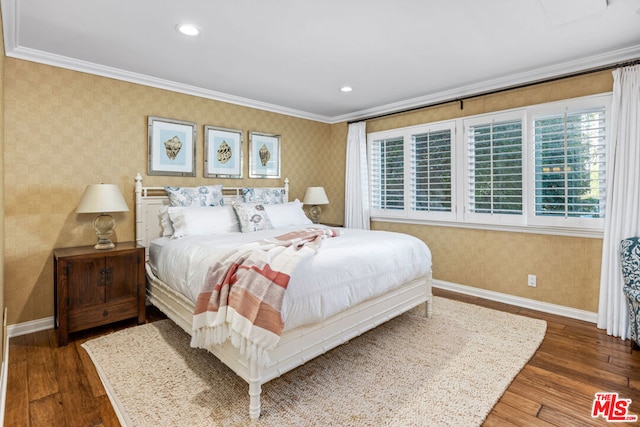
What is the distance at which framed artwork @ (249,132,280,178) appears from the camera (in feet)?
15.0

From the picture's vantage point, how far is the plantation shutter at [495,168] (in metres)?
3.67

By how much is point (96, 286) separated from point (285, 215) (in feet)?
6.57

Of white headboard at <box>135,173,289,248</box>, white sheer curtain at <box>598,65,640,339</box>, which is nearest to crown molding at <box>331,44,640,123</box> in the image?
white sheer curtain at <box>598,65,640,339</box>

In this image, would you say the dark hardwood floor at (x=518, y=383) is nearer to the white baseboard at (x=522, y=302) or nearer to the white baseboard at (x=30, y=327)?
the white baseboard at (x=30, y=327)

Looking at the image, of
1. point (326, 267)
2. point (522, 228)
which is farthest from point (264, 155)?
point (522, 228)

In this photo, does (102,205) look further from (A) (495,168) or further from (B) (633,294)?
(B) (633,294)

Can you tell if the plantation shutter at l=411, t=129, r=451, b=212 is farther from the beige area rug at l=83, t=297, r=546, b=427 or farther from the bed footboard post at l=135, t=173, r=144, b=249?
the bed footboard post at l=135, t=173, r=144, b=249

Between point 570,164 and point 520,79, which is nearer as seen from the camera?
point 570,164

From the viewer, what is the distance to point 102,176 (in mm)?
3361

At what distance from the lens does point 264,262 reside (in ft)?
6.63

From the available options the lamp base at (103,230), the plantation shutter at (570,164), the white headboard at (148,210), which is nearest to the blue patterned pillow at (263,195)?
the white headboard at (148,210)

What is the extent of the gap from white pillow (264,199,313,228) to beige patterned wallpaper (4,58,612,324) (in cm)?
75

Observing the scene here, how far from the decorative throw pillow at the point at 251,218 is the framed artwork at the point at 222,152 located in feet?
A: 2.40

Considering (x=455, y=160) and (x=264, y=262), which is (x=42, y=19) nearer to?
(x=264, y=262)
